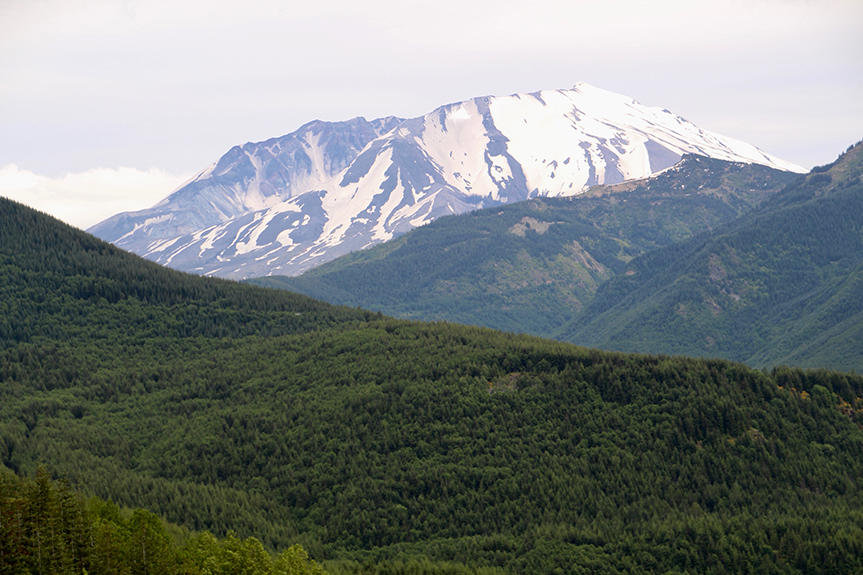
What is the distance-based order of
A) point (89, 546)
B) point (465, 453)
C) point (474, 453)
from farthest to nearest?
point (474, 453) → point (465, 453) → point (89, 546)

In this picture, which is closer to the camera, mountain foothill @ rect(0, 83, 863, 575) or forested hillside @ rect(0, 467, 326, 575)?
forested hillside @ rect(0, 467, 326, 575)

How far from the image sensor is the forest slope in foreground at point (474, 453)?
131000 millimetres

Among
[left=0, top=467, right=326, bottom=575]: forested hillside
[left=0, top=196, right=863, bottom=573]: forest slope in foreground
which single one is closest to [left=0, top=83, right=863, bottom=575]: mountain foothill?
[left=0, top=196, right=863, bottom=573]: forest slope in foreground

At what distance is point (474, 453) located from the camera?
15700 centimetres

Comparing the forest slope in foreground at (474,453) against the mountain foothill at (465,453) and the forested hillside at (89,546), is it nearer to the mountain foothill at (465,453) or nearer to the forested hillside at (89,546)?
the mountain foothill at (465,453)

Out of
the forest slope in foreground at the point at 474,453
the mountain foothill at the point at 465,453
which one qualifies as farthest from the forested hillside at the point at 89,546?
the forest slope in foreground at the point at 474,453

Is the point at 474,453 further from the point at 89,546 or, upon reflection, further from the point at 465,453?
the point at 89,546

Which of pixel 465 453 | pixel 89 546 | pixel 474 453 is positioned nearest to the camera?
pixel 89 546

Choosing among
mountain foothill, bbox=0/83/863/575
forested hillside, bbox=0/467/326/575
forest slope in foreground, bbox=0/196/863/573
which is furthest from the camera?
forest slope in foreground, bbox=0/196/863/573

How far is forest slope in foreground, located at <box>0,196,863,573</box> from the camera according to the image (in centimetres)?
13100

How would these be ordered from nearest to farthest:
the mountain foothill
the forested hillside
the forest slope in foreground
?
the forested hillside < the mountain foothill < the forest slope in foreground

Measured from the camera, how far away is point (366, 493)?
487 ft

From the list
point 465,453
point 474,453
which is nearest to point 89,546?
point 465,453

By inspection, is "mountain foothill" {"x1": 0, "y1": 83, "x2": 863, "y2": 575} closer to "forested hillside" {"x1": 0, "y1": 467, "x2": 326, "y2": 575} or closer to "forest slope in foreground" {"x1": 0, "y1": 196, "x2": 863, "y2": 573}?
"forest slope in foreground" {"x1": 0, "y1": 196, "x2": 863, "y2": 573}
